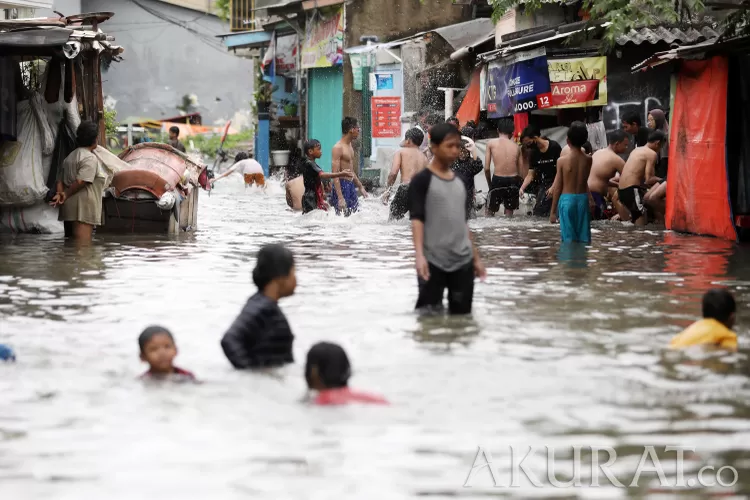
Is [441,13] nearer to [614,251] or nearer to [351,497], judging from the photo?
[614,251]

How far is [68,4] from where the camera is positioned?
4191 cm

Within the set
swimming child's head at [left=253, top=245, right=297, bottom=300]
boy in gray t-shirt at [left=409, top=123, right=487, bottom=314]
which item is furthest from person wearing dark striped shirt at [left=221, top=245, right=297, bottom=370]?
→ boy in gray t-shirt at [left=409, top=123, right=487, bottom=314]

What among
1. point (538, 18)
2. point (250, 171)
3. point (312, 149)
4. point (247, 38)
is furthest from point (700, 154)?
point (247, 38)

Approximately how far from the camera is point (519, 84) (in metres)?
19.4

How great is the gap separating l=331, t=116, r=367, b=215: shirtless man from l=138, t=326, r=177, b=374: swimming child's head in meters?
10.9

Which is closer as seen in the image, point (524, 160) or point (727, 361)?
point (727, 361)

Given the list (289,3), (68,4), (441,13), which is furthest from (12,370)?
(68,4)

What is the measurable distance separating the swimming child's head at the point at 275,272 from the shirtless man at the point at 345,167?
416 inches

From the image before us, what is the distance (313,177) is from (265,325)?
1154 centimetres

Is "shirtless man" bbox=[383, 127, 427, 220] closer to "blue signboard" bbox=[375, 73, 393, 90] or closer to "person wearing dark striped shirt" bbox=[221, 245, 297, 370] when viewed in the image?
"person wearing dark striped shirt" bbox=[221, 245, 297, 370]

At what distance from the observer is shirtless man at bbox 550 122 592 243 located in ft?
42.7

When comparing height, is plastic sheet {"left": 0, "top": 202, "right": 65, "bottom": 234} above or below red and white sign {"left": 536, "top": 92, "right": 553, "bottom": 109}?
below

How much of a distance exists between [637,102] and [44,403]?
1381 centimetres

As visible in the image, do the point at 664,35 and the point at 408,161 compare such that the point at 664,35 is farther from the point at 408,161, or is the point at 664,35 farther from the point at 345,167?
the point at 345,167
